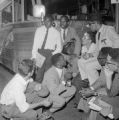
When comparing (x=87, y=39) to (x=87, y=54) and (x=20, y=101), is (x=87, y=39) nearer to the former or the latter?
(x=87, y=54)

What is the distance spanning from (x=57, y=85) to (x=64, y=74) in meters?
0.56

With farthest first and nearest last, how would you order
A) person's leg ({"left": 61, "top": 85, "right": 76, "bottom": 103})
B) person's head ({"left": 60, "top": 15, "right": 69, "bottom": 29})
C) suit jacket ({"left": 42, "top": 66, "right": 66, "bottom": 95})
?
person's head ({"left": 60, "top": 15, "right": 69, "bottom": 29}) → person's leg ({"left": 61, "top": 85, "right": 76, "bottom": 103}) → suit jacket ({"left": 42, "top": 66, "right": 66, "bottom": 95})

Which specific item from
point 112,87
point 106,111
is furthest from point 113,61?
point 106,111

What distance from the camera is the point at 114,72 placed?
470 cm

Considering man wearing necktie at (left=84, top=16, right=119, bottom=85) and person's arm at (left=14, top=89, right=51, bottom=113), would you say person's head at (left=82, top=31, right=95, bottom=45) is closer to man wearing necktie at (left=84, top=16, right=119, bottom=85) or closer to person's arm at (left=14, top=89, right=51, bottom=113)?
man wearing necktie at (left=84, top=16, right=119, bottom=85)

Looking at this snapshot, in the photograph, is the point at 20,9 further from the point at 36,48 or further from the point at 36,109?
the point at 36,109

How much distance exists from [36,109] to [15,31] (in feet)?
15.1

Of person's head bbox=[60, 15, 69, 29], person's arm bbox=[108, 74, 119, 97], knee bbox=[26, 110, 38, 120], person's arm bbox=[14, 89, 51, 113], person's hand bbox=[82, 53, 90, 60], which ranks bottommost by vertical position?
knee bbox=[26, 110, 38, 120]

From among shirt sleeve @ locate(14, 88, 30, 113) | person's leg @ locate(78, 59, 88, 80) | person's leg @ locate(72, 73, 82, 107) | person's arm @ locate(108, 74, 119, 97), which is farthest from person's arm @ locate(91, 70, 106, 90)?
person's leg @ locate(72, 73, 82, 107)

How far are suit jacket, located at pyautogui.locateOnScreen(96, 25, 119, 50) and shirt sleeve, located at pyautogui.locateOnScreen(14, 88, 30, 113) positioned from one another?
91.9 inches

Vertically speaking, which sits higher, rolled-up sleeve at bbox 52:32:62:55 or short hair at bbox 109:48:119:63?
rolled-up sleeve at bbox 52:32:62:55

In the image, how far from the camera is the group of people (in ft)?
15.4

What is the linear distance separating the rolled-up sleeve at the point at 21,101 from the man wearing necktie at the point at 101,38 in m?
1.76

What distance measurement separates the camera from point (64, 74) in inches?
245
